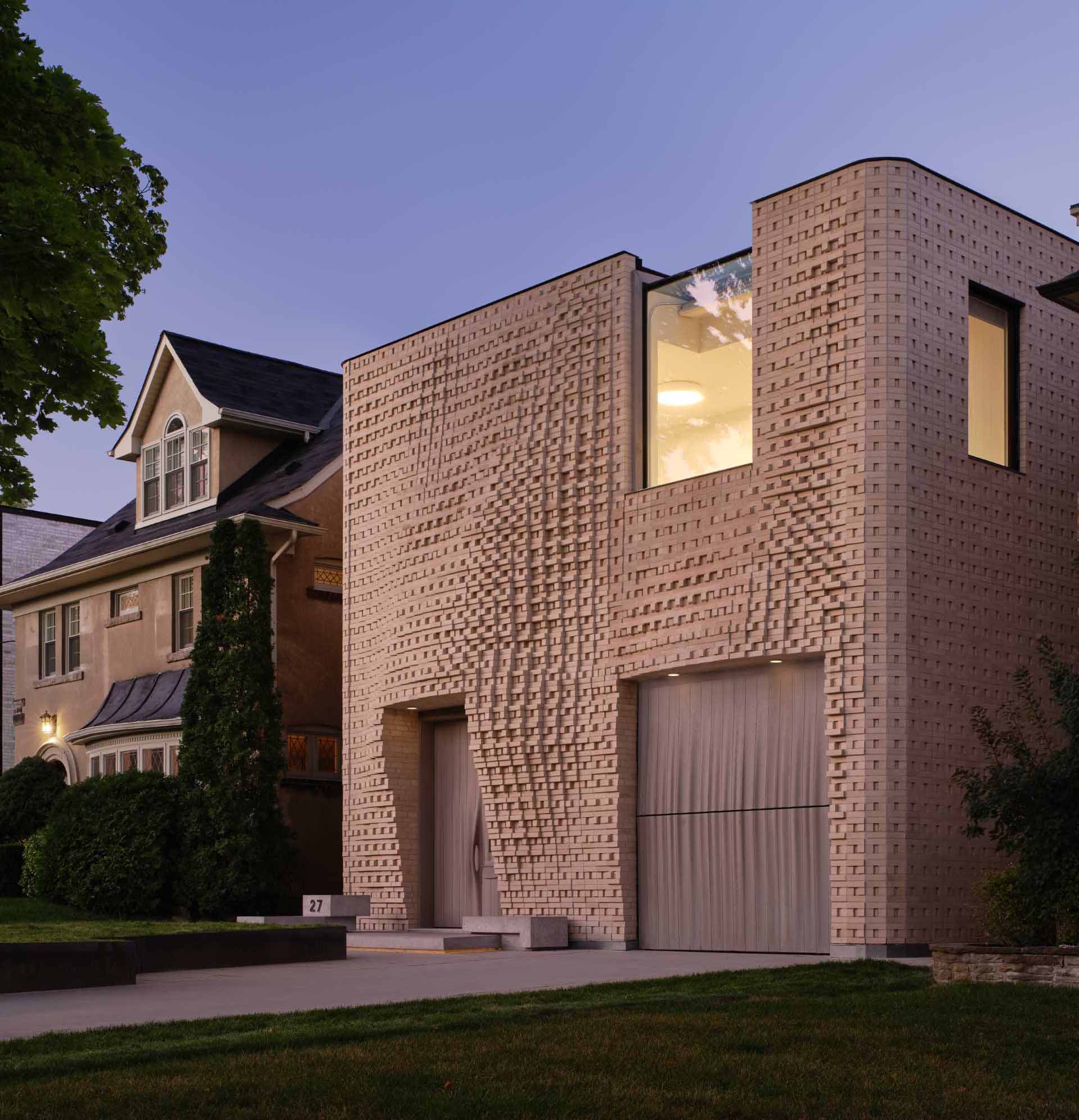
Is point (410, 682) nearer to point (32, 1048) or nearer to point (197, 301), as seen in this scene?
point (32, 1048)

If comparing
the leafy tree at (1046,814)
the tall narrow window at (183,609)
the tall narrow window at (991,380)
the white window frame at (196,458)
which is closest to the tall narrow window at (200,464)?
the white window frame at (196,458)

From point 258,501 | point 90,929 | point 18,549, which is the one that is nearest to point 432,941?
point 90,929

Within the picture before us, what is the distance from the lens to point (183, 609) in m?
29.9

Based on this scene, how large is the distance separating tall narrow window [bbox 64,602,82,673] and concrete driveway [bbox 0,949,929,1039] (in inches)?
628

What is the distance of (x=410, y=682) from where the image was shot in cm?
2398

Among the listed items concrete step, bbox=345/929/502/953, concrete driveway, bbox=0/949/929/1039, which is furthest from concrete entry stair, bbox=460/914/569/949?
concrete driveway, bbox=0/949/929/1039

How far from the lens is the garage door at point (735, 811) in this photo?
61.8 feet

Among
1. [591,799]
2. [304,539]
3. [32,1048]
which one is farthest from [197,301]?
[32,1048]

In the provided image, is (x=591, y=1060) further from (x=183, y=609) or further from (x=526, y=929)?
(x=183, y=609)

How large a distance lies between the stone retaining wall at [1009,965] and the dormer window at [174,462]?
70.6 ft

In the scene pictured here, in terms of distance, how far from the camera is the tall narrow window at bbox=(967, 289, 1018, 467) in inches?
764

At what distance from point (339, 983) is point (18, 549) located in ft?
106

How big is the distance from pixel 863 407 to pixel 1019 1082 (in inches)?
430

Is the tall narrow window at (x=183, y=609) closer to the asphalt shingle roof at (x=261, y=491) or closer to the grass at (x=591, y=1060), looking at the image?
the asphalt shingle roof at (x=261, y=491)
